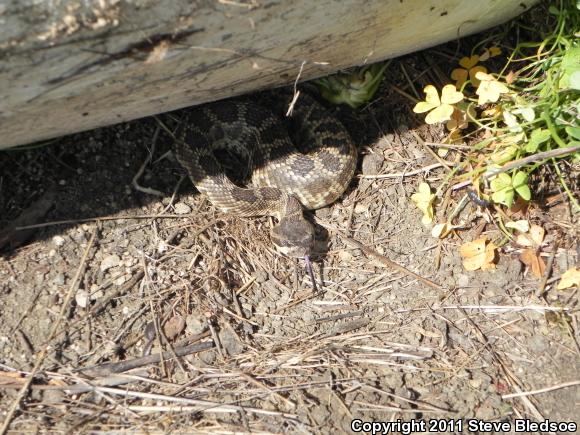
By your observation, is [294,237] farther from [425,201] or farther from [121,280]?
[121,280]

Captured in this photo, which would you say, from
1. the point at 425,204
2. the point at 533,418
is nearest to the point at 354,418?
the point at 533,418

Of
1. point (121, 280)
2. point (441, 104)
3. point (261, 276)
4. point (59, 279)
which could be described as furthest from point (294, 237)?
point (59, 279)

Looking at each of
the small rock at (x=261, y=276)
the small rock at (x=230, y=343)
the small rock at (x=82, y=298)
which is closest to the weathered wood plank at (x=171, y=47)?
the small rock at (x=82, y=298)

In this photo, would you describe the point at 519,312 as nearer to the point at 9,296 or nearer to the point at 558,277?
the point at 558,277

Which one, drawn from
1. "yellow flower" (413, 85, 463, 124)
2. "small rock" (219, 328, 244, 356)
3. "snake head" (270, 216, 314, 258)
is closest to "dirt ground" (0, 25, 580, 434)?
"small rock" (219, 328, 244, 356)

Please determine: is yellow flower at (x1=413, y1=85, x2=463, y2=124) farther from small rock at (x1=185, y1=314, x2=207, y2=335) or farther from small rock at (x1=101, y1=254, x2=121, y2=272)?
small rock at (x1=101, y1=254, x2=121, y2=272)

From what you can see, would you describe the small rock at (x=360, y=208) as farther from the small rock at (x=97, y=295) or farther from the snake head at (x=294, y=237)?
the small rock at (x=97, y=295)
